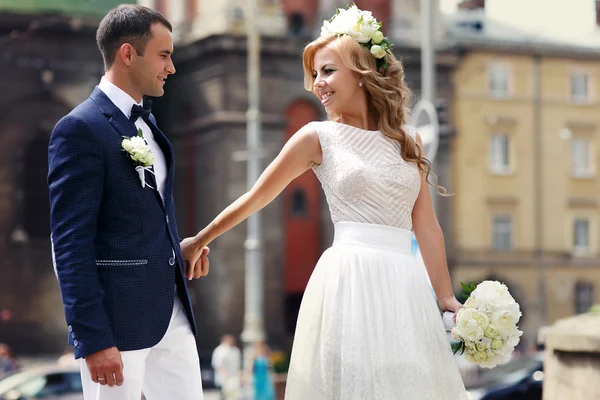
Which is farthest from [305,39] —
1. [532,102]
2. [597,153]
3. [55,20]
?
[597,153]

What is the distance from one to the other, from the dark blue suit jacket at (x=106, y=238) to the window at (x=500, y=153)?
39.4 metres

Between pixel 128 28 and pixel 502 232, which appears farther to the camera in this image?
pixel 502 232

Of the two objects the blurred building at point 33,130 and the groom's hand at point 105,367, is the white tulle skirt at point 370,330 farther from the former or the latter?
the blurred building at point 33,130

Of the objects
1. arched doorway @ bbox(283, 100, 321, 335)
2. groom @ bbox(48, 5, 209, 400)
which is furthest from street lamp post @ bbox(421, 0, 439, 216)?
arched doorway @ bbox(283, 100, 321, 335)

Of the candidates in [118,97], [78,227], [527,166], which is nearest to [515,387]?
[118,97]

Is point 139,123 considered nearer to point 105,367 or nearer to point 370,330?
point 105,367

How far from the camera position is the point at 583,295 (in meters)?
44.0

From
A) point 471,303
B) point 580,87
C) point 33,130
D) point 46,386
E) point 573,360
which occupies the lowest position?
point 46,386

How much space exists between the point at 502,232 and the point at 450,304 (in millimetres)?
38866

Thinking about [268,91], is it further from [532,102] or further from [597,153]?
[597,153]

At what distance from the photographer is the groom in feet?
13.1

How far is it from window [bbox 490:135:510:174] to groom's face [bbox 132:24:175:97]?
39.4 meters

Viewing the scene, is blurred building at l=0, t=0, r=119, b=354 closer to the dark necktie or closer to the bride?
the bride

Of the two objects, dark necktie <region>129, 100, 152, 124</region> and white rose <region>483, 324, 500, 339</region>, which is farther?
white rose <region>483, 324, 500, 339</region>
